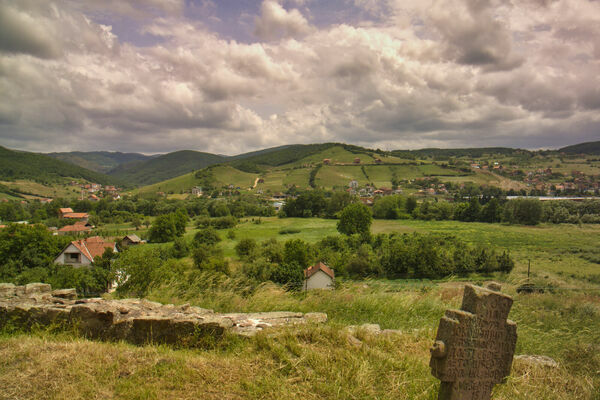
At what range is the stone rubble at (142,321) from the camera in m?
5.53

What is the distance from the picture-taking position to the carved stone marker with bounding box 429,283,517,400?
3529 millimetres

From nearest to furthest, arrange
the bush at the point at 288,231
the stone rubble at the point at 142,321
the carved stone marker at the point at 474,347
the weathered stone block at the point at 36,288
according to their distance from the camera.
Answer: the carved stone marker at the point at 474,347 < the stone rubble at the point at 142,321 < the weathered stone block at the point at 36,288 < the bush at the point at 288,231

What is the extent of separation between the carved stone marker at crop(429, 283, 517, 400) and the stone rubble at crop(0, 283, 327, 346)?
2893 mm

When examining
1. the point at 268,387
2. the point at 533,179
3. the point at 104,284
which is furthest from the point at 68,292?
the point at 533,179

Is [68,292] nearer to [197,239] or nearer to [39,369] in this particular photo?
[39,369]

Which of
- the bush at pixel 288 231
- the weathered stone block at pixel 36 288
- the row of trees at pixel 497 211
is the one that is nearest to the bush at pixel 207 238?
the bush at pixel 288 231

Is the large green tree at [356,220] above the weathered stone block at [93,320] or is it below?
below

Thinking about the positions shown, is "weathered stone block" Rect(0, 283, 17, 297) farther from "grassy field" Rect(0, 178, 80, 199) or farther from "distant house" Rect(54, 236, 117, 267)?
"grassy field" Rect(0, 178, 80, 199)

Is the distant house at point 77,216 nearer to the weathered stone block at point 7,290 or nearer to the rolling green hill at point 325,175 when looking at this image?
the rolling green hill at point 325,175

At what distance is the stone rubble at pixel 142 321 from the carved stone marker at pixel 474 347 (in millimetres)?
2893

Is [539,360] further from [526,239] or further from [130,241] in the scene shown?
[130,241]

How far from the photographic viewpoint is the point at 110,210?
105 meters

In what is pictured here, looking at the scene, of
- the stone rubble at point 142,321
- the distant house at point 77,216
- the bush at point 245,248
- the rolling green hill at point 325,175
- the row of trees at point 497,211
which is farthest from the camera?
the rolling green hill at point 325,175

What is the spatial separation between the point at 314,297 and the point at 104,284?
75.0 feet
